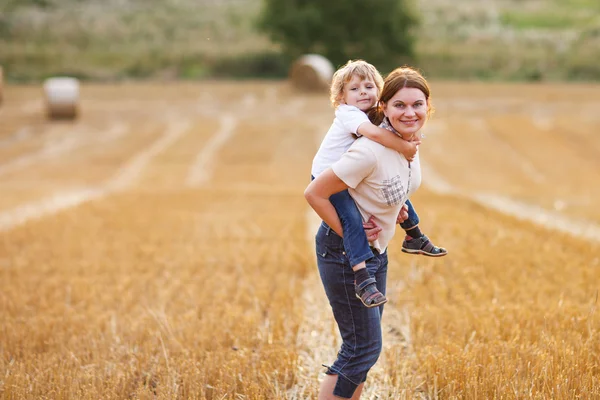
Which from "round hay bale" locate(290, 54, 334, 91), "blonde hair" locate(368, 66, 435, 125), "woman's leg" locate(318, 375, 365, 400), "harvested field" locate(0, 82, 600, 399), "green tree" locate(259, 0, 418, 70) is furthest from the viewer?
"green tree" locate(259, 0, 418, 70)

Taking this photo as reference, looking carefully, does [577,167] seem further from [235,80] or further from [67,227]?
[235,80]

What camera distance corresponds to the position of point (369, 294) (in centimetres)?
314

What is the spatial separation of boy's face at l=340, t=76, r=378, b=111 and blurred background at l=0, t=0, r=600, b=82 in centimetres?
3259

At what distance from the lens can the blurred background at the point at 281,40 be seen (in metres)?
38.9

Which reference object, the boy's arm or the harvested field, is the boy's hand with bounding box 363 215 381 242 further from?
the harvested field

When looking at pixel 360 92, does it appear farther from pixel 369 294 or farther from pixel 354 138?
pixel 369 294

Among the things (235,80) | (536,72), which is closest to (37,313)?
(235,80)

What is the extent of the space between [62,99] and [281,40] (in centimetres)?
1696

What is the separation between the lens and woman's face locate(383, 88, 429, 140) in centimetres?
321

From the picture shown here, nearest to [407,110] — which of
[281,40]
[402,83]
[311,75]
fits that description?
[402,83]

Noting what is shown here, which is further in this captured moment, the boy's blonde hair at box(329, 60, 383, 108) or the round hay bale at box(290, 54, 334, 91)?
the round hay bale at box(290, 54, 334, 91)

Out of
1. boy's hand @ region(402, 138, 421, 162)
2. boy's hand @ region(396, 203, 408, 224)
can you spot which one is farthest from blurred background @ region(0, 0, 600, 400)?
boy's hand @ region(402, 138, 421, 162)

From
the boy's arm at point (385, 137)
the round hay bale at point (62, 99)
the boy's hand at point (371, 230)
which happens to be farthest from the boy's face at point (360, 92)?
the round hay bale at point (62, 99)

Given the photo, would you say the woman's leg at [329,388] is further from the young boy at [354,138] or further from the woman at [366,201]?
the young boy at [354,138]
